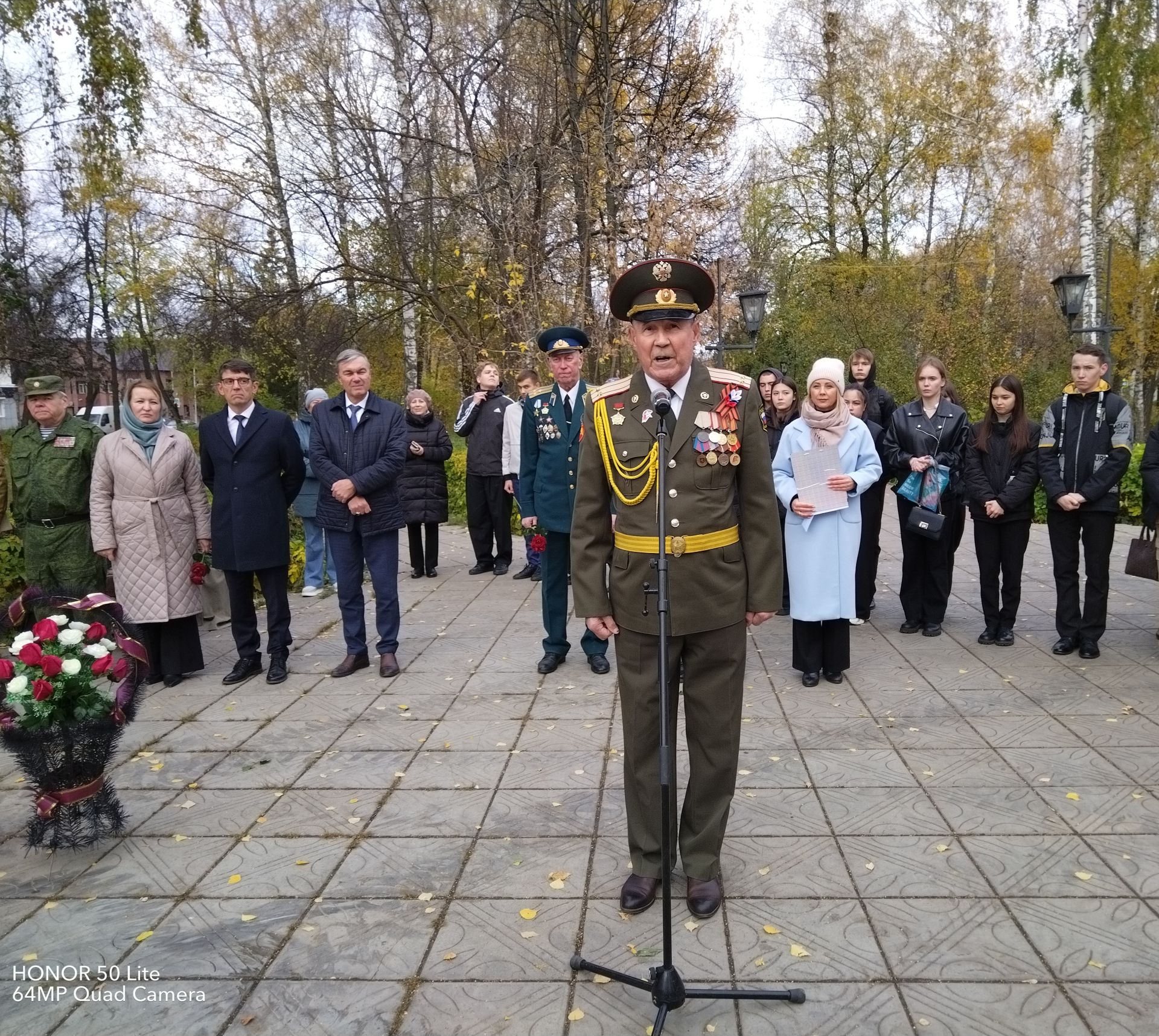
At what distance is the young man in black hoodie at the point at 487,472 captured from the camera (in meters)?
9.47

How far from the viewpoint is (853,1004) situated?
8.49 ft

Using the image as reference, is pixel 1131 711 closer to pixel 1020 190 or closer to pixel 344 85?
pixel 344 85

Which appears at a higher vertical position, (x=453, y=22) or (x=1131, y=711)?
(x=453, y=22)

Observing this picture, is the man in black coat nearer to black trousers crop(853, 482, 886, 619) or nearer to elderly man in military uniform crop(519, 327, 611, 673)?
elderly man in military uniform crop(519, 327, 611, 673)

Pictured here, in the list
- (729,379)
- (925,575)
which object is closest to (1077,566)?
(925,575)

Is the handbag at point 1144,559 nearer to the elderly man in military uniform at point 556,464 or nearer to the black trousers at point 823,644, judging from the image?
the black trousers at point 823,644

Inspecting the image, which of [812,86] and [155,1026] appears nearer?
[155,1026]

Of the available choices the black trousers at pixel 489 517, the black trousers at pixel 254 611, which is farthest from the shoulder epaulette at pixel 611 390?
the black trousers at pixel 489 517

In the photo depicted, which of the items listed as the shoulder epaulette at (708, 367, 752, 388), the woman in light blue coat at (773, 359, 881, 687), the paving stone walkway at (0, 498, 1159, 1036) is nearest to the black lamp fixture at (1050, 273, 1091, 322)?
the paving stone walkway at (0, 498, 1159, 1036)

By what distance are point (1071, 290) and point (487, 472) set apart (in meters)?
11.2

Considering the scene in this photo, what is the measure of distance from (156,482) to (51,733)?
97.9 inches

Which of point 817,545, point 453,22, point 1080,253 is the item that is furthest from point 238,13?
point 817,545

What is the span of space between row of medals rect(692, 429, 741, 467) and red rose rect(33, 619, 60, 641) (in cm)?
272

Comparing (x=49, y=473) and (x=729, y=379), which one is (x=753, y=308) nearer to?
(x=49, y=473)
